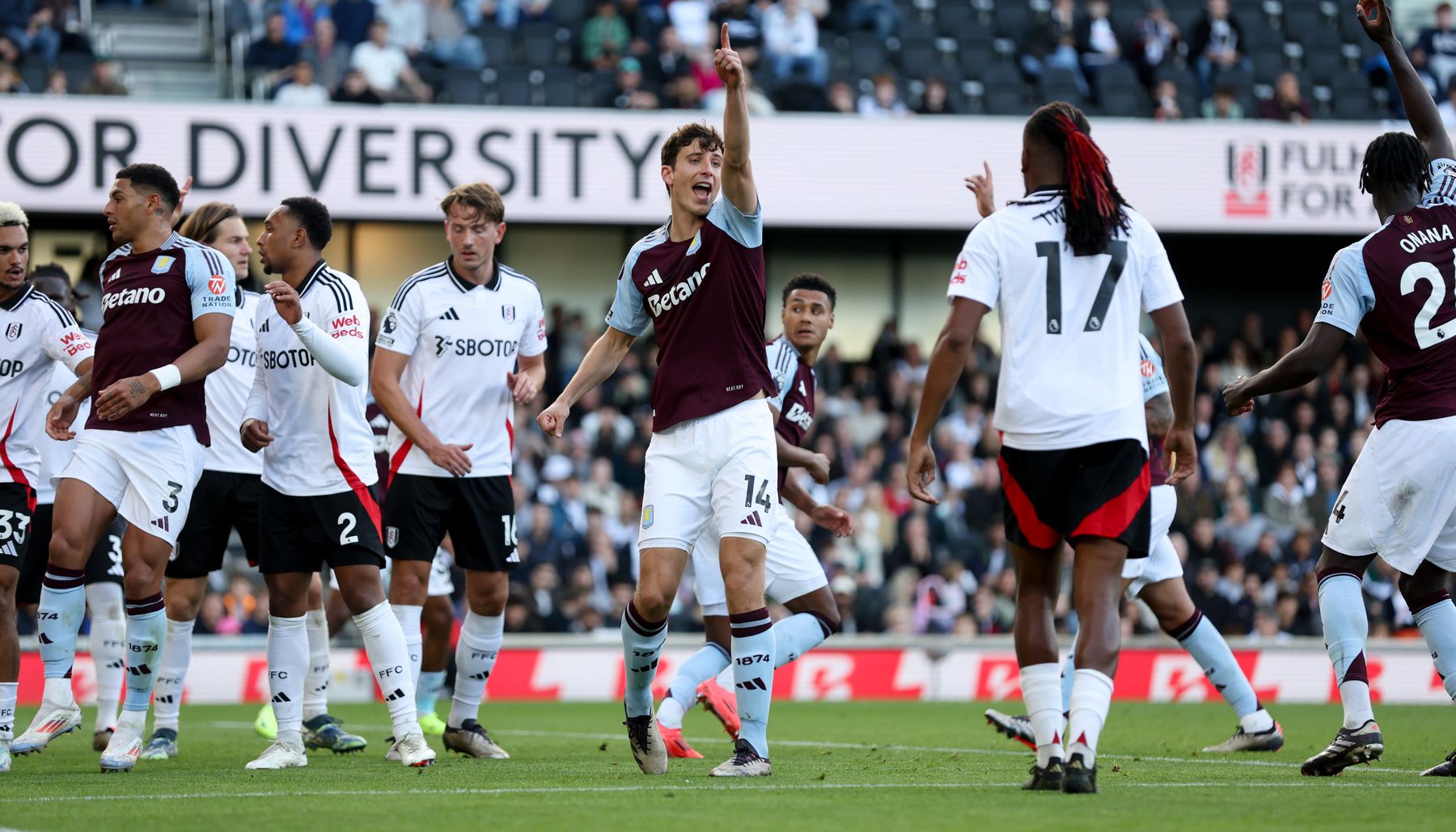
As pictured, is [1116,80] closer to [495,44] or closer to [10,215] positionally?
[495,44]

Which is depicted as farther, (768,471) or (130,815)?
(768,471)

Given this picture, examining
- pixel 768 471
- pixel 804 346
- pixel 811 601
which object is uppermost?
pixel 804 346

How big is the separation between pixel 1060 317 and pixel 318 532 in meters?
3.59

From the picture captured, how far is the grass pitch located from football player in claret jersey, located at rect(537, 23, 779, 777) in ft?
1.21

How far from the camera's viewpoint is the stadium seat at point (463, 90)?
20188mm

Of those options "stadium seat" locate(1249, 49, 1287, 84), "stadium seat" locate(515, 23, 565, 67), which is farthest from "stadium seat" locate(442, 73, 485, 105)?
"stadium seat" locate(1249, 49, 1287, 84)

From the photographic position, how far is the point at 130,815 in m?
5.71

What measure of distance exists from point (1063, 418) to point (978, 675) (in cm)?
1022

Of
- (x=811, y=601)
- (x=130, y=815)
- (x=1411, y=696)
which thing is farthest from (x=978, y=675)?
(x=130, y=815)

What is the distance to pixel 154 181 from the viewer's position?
26.3 feet

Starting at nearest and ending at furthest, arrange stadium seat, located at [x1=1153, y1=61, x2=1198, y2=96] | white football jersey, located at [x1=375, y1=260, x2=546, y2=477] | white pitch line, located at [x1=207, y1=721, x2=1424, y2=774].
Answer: white pitch line, located at [x1=207, y1=721, x2=1424, y2=774] → white football jersey, located at [x1=375, y1=260, x2=546, y2=477] → stadium seat, located at [x1=1153, y1=61, x2=1198, y2=96]

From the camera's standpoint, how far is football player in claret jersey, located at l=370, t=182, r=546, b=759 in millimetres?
8648

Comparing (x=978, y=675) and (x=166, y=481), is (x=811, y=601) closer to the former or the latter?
(x=166, y=481)

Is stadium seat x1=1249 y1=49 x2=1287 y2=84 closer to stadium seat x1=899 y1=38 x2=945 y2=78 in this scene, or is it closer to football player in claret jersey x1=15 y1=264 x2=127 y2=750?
stadium seat x1=899 y1=38 x2=945 y2=78
